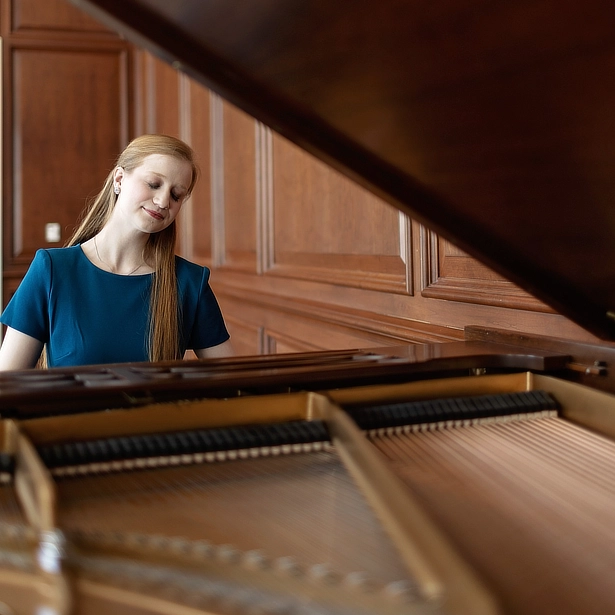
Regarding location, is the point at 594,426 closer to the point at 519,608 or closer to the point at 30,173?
the point at 519,608

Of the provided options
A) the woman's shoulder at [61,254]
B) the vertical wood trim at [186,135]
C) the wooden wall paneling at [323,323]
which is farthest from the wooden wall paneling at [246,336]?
the woman's shoulder at [61,254]

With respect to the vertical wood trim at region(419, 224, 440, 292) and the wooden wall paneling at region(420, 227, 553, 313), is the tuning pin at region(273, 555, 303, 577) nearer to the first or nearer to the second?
the wooden wall paneling at region(420, 227, 553, 313)

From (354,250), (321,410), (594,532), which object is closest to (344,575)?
(594,532)

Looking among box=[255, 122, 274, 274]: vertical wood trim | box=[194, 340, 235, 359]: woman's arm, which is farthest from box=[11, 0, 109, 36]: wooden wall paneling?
box=[194, 340, 235, 359]: woman's arm

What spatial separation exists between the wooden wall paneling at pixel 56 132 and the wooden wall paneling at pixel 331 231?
83.9 inches

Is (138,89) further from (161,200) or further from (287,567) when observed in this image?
(287,567)

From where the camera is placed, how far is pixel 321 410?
1.08 metres

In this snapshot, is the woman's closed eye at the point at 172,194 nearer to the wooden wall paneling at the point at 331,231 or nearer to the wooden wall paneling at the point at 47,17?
the wooden wall paneling at the point at 331,231

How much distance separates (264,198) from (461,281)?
149 cm

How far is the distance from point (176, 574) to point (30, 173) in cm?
455

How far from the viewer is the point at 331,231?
8.65ft

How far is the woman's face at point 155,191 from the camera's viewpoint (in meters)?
1.82

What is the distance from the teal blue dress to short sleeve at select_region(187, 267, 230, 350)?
145mm

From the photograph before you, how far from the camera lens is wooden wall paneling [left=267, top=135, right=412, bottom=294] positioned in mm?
2248
